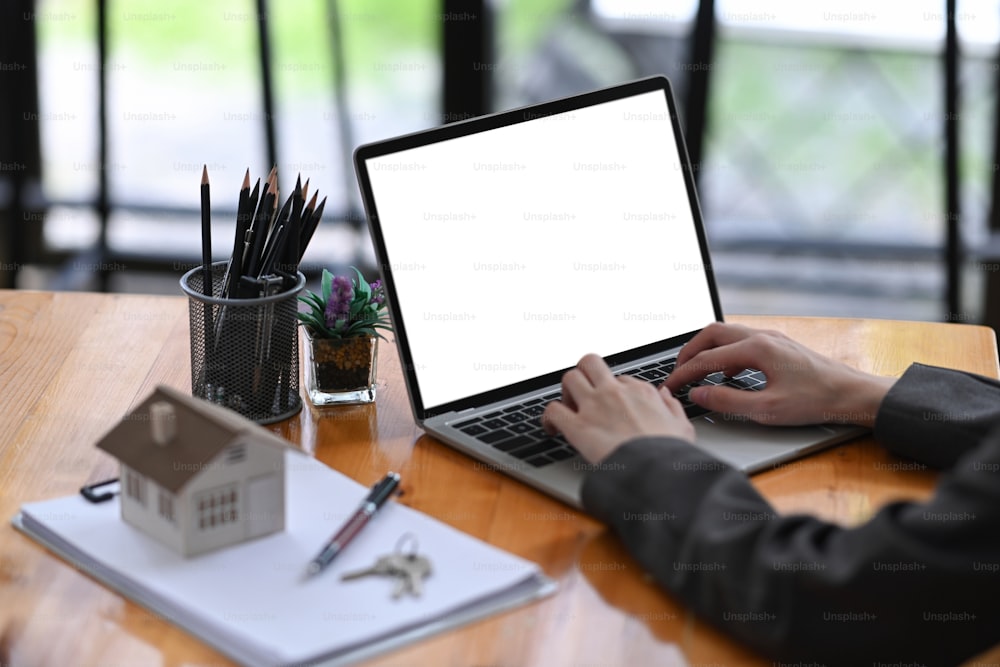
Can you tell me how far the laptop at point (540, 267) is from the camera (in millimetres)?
1108

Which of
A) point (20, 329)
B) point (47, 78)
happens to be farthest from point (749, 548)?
point (47, 78)

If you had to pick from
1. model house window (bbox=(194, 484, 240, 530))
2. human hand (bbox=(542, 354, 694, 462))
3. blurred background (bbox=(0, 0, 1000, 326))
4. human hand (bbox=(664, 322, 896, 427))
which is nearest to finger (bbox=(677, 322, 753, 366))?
human hand (bbox=(664, 322, 896, 427))

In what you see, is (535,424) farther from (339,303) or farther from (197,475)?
(197,475)

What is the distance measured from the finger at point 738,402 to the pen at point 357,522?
1.09 ft

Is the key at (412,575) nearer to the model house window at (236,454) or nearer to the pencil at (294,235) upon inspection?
the model house window at (236,454)

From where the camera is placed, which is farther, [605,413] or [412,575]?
[605,413]

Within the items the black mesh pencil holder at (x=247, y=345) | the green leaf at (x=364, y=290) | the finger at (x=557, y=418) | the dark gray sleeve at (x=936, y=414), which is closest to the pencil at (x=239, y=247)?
the black mesh pencil holder at (x=247, y=345)

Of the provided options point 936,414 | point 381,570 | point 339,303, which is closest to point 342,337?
point 339,303

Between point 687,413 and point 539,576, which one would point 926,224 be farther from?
point 539,576

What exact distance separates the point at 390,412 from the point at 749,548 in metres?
0.51

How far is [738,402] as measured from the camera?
112 cm

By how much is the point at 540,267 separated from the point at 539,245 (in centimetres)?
2

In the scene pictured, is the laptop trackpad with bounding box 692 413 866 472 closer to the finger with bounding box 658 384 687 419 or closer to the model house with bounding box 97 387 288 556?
the finger with bounding box 658 384 687 419

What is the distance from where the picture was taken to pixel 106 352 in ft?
4.41
